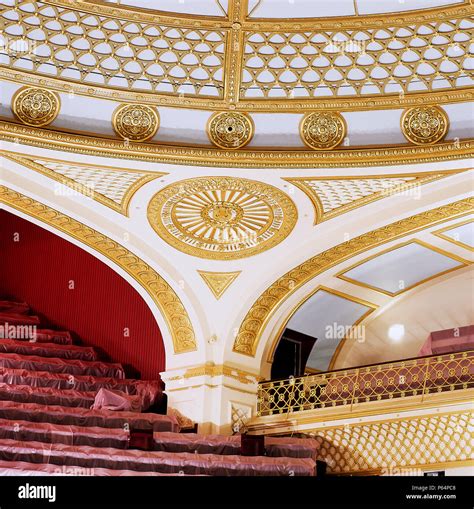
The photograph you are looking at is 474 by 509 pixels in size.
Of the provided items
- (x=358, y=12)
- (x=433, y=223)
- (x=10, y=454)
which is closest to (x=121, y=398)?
(x=10, y=454)

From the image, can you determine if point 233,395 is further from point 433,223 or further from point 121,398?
point 433,223

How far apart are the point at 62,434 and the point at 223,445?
1653 millimetres

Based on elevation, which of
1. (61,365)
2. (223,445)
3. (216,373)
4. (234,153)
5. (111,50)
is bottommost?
(223,445)

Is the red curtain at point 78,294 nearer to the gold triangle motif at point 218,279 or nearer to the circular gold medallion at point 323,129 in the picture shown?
the gold triangle motif at point 218,279

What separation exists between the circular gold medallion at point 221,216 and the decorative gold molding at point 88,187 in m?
0.26

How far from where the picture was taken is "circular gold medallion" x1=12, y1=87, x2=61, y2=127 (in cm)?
752

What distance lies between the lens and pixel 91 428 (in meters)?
8.12

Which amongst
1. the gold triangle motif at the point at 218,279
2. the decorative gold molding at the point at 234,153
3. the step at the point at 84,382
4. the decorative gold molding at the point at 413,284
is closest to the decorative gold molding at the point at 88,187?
the decorative gold molding at the point at 234,153

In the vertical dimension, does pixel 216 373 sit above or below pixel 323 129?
below

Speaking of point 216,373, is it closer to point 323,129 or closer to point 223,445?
point 223,445

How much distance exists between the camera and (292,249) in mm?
9211

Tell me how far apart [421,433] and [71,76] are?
468cm

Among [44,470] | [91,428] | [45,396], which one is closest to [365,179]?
[91,428]
